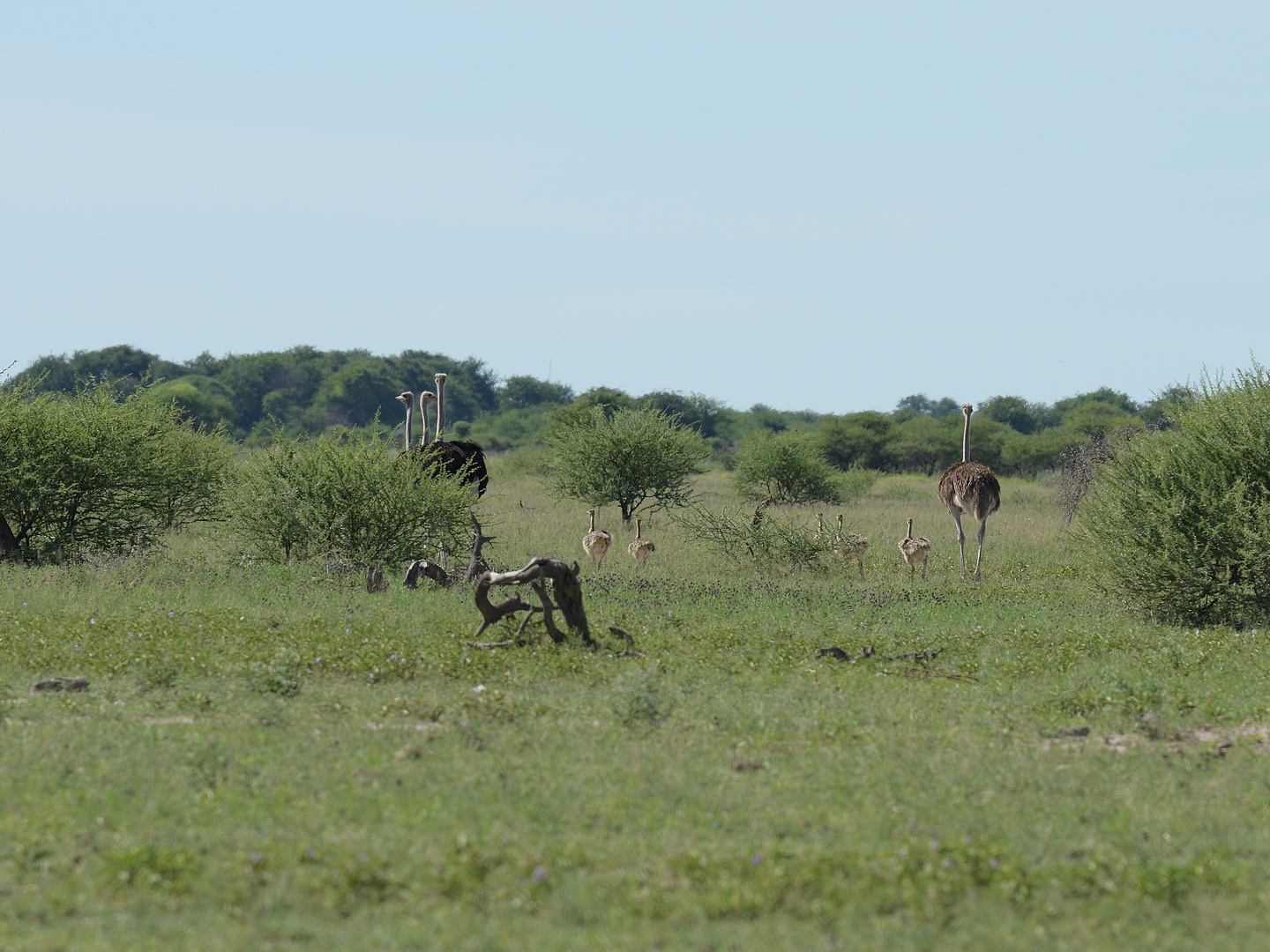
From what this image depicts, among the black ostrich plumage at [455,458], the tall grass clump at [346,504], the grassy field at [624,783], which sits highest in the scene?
the black ostrich plumage at [455,458]

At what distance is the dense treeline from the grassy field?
115ft

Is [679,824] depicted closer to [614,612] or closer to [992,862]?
[992,862]

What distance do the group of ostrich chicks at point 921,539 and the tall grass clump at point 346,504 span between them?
239cm

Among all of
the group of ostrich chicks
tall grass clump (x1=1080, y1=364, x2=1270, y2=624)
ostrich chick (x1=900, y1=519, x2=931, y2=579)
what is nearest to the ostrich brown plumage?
the group of ostrich chicks

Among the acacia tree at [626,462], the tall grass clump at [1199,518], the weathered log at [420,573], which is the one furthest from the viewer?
the acacia tree at [626,462]

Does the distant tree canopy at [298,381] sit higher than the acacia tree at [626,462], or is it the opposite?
the distant tree canopy at [298,381]

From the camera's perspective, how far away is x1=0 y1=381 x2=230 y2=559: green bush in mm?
17766

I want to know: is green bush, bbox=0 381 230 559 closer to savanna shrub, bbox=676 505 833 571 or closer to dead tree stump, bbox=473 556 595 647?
savanna shrub, bbox=676 505 833 571

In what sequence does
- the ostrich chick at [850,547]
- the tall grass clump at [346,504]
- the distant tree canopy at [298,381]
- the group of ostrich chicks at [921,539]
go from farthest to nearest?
1. the distant tree canopy at [298,381]
2. the ostrich chick at [850,547]
3. the group of ostrich chicks at [921,539]
4. the tall grass clump at [346,504]

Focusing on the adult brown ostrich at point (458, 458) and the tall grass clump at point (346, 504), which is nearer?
the tall grass clump at point (346, 504)

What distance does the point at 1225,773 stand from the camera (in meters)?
7.63

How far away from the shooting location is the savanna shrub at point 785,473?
120 ft

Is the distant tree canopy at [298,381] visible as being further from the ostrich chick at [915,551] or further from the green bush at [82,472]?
the ostrich chick at [915,551]

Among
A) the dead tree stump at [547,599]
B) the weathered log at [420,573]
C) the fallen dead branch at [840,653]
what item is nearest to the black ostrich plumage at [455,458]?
the weathered log at [420,573]
